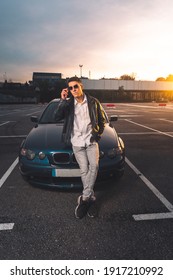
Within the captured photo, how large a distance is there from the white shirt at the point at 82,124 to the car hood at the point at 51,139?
595mm

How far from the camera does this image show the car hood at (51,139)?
3.45 meters

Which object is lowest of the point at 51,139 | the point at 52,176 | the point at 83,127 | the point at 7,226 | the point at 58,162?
the point at 7,226

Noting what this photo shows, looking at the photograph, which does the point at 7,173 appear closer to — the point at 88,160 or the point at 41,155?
the point at 41,155

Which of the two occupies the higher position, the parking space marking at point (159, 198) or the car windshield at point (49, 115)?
the car windshield at point (49, 115)

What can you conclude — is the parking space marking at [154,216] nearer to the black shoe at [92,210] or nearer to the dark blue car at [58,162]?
the black shoe at [92,210]

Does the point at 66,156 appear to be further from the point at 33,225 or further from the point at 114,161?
the point at 33,225

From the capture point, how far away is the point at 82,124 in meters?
2.81

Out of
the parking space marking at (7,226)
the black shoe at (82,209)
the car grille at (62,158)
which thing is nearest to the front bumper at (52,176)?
the car grille at (62,158)

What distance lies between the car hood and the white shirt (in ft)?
1.95

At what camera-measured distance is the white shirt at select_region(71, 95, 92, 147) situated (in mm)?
2801

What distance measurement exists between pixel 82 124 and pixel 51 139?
3.30 ft

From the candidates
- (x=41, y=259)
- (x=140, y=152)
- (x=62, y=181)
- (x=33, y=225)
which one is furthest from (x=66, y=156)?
(x=140, y=152)

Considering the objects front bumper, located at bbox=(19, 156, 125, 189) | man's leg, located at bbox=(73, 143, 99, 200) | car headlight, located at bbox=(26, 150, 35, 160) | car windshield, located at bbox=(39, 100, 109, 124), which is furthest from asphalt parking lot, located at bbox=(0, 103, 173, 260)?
car windshield, located at bbox=(39, 100, 109, 124)

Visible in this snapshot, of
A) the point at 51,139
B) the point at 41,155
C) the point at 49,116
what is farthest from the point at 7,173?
the point at 41,155
